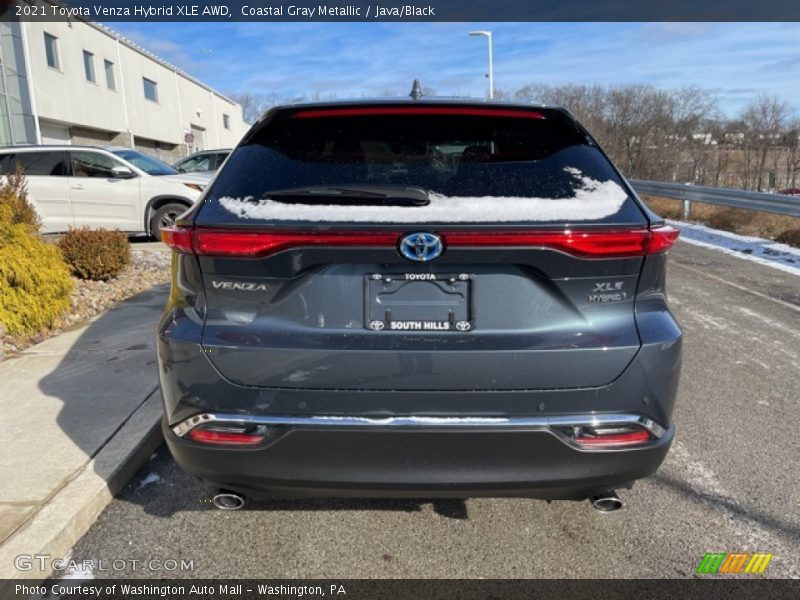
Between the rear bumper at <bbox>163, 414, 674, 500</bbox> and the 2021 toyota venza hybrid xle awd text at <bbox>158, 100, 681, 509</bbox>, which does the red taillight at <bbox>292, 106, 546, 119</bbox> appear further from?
the rear bumper at <bbox>163, 414, 674, 500</bbox>

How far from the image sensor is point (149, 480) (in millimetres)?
3148

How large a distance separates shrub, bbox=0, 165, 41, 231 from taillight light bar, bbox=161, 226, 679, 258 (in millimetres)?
4707

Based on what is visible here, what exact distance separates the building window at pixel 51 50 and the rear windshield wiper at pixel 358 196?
94.1 feet

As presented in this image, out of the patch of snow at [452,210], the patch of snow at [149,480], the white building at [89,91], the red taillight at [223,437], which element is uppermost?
the white building at [89,91]

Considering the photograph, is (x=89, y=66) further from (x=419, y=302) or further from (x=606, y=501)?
(x=606, y=501)

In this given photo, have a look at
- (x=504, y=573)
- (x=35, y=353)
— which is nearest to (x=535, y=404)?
(x=504, y=573)

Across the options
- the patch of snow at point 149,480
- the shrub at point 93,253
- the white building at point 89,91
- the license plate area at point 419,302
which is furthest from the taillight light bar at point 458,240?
the white building at point 89,91

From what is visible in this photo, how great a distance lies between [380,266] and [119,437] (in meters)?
2.15

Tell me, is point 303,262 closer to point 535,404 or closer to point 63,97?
point 535,404

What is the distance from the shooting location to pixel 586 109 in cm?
3666

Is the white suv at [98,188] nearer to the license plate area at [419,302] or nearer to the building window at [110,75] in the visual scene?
the license plate area at [419,302]

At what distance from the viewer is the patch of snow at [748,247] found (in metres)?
9.49

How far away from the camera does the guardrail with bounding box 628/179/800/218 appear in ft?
34.5

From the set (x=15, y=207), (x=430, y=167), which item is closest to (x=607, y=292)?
(x=430, y=167)
